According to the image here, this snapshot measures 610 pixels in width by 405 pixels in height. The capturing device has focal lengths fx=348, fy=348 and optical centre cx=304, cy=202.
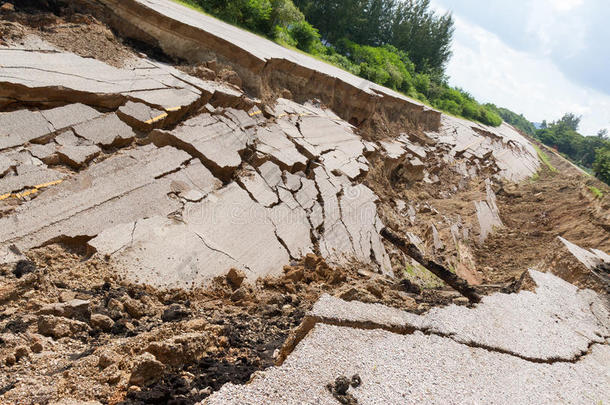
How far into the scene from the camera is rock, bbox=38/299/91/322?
234 centimetres

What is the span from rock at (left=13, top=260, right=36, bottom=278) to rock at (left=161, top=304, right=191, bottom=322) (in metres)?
1.05

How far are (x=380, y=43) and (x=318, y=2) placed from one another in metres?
9.23

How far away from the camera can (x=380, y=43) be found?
31281mm

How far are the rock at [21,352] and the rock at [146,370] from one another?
65 cm

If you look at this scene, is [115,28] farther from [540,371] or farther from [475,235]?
[475,235]

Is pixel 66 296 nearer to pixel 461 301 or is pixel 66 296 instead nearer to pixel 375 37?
pixel 461 301

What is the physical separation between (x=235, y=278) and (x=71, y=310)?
136cm

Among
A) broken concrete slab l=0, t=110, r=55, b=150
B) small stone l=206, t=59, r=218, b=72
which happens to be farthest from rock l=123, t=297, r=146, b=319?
small stone l=206, t=59, r=218, b=72

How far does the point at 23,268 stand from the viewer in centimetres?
262

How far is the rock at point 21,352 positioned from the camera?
6.33ft

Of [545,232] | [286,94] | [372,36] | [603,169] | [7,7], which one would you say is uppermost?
[372,36]

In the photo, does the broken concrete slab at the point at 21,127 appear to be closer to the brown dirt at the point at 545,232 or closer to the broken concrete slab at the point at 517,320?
the broken concrete slab at the point at 517,320

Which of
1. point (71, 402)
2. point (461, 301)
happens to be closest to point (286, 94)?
point (461, 301)

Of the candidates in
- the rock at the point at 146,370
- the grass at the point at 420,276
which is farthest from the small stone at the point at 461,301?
the rock at the point at 146,370
